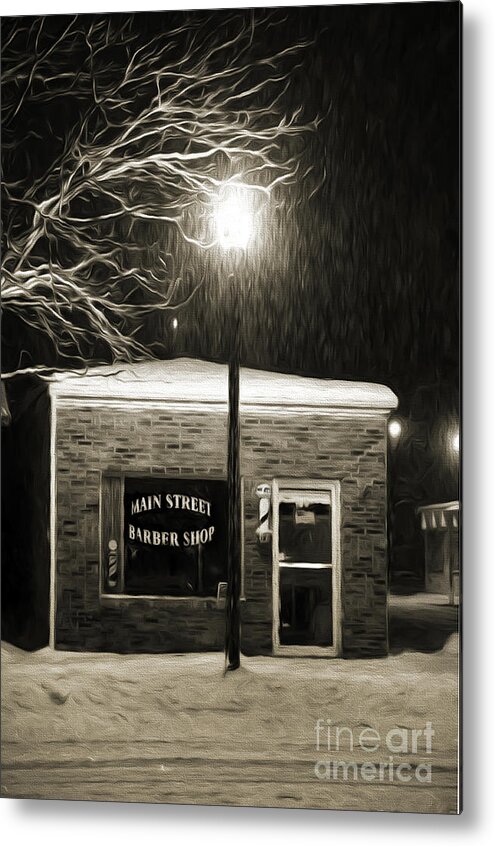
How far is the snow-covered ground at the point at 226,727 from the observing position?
2.18 metres

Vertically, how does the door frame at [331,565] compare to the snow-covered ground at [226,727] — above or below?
above

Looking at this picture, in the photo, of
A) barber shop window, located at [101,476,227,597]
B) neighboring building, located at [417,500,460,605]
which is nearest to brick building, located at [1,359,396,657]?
barber shop window, located at [101,476,227,597]

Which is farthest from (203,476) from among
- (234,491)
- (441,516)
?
(441,516)

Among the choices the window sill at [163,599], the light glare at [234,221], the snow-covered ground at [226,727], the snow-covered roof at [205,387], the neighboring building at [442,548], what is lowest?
the snow-covered ground at [226,727]

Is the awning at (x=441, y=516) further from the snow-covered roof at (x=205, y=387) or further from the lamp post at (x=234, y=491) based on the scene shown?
the lamp post at (x=234, y=491)

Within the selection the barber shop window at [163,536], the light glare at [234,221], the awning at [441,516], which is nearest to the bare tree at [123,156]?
the light glare at [234,221]

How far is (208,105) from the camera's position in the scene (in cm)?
225

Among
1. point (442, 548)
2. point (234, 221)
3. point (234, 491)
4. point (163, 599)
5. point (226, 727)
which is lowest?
point (226, 727)

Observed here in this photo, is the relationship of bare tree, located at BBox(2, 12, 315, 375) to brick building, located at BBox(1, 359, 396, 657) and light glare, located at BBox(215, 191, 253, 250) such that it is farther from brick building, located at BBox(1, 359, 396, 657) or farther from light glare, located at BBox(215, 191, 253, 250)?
brick building, located at BBox(1, 359, 396, 657)

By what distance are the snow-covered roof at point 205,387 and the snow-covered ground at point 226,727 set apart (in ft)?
1.69

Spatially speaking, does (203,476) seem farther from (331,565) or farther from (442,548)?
(442,548)

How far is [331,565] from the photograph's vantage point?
221 centimetres

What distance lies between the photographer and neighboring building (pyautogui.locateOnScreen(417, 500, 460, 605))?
85.7 inches

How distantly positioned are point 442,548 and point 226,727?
670 millimetres
